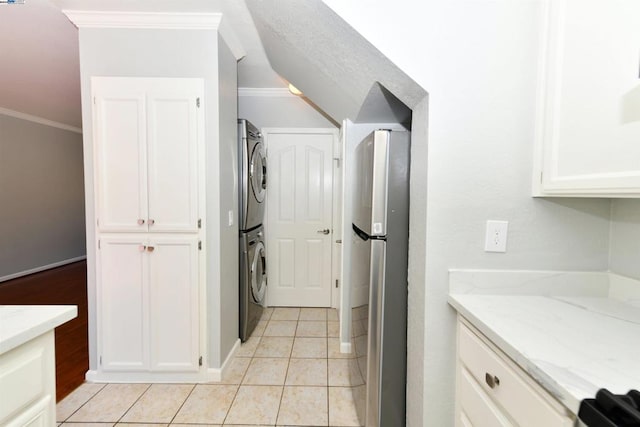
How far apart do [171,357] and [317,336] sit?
1255 millimetres

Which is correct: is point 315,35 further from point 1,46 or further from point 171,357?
point 1,46

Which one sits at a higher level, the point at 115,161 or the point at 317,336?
the point at 115,161

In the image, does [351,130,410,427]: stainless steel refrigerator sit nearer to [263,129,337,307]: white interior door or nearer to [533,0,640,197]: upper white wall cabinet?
[533,0,640,197]: upper white wall cabinet

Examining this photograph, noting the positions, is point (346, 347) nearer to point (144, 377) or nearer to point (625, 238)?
point (144, 377)

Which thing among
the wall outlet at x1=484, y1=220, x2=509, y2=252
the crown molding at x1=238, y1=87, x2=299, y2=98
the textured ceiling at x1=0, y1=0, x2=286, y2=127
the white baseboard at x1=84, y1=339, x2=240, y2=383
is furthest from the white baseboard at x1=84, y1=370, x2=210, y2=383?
the crown molding at x1=238, y1=87, x2=299, y2=98

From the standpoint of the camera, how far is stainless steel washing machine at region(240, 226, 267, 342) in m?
2.48

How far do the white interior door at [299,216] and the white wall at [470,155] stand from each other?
86.4 inches

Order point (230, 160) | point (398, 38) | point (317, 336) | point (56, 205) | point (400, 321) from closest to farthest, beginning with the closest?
point (398, 38) → point (400, 321) → point (230, 160) → point (317, 336) → point (56, 205)

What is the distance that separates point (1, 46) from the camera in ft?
7.70

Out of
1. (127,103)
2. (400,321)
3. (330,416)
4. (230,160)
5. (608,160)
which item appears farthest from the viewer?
(230,160)

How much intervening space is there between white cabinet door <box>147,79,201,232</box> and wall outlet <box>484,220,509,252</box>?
171cm

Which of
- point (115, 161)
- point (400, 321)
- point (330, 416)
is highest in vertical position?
point (115, 161)

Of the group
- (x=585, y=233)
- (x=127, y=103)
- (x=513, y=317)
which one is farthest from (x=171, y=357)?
(x=585, y=233)

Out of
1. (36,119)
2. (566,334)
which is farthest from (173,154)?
(36,119)
